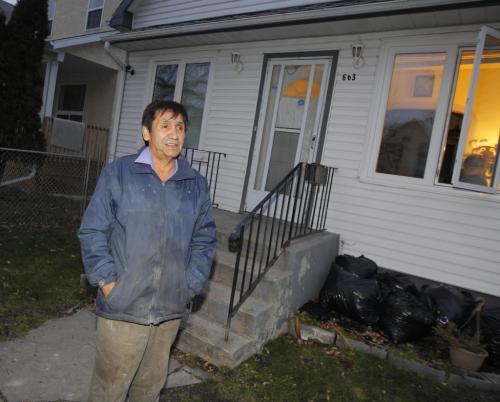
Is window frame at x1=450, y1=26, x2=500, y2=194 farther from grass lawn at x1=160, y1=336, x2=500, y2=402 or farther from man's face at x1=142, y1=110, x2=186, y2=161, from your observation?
man's face at x1=142, y1=110, x2=186, y2=161

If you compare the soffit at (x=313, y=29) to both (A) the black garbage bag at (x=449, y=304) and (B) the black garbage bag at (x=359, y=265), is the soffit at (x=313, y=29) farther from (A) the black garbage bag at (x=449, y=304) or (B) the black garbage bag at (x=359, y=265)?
(A) the black garbage bag at (x=449, y=304)

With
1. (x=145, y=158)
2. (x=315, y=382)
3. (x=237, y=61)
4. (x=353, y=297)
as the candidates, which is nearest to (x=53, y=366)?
Answer: (x=145, y=158)

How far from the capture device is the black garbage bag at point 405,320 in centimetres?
390

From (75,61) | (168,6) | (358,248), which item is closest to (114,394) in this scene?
(358,248)

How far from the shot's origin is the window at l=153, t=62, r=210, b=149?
7328mm

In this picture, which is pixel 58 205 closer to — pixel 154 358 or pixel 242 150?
pixel 242 150

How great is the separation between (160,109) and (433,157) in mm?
3847

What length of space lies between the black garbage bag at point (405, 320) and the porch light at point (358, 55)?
3.17 meters

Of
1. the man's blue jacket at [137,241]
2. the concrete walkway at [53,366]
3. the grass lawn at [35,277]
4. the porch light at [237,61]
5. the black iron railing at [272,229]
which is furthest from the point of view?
the porch light at [237,61]

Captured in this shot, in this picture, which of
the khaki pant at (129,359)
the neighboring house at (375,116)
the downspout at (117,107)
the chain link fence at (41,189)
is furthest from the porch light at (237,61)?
the khaki pant at (129,359)

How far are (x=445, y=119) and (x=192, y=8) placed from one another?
5.42 meters

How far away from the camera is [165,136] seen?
6.81ft

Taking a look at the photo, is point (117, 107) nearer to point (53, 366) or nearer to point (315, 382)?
point (53, 366)

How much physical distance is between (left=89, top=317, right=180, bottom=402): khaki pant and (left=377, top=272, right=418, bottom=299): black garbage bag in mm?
2937
